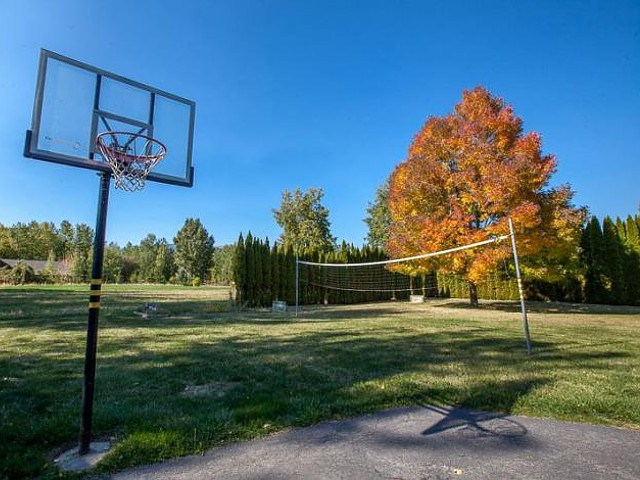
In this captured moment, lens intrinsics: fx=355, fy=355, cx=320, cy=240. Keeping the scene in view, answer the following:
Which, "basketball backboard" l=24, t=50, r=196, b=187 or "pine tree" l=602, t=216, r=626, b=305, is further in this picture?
"pine tree" l=602, t=216, r=626, b=305

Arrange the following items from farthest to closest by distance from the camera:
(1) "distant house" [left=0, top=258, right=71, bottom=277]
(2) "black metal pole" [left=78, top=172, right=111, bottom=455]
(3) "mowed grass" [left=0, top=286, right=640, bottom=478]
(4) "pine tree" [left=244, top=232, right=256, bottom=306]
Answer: (1) "distant house" [left=0, top=258, right=71, bottom=277] → (4) "pine tree" [left=244, top=232, right=256, bottom=306] → (3) "mowed grass" [left=0, top=286, right=640, bottom=478] → (2) "black metal pole" [left=78, top=172, right=111, bottom=455]

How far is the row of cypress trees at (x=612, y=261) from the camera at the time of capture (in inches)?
689

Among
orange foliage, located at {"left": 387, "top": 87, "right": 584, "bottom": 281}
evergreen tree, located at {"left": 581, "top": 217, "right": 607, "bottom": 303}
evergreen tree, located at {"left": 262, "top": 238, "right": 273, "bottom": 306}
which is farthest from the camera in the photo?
evergreen tree, located at {"left": 262, "top": 238, "right": 273, "bottom": 306}

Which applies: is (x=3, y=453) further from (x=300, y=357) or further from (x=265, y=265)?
(x=265, y=265)

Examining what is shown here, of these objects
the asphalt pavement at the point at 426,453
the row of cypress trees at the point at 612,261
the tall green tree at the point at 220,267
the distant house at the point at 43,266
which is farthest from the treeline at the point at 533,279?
the distant house at the point at 43,266

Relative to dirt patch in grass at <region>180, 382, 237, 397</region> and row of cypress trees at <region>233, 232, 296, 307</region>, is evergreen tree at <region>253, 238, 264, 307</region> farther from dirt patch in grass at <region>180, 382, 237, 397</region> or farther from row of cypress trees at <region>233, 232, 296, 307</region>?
dirt patch in grass at <region>180, 382, 237, 397</region>

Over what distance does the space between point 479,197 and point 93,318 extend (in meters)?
13.1

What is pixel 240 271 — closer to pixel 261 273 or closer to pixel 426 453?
pixel 261 273

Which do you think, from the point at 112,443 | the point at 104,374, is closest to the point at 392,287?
the point at 104,374

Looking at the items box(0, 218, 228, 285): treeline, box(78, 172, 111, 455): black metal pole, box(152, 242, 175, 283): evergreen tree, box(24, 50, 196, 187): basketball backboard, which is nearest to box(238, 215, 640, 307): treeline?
box(24, 50, 196, 187): basketball backboard

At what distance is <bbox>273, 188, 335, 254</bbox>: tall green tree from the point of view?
31.5 meters

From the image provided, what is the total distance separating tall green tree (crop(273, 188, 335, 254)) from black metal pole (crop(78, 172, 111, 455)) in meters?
28.3

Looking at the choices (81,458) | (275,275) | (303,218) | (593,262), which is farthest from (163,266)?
(81,458)

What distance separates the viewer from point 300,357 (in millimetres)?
5902
